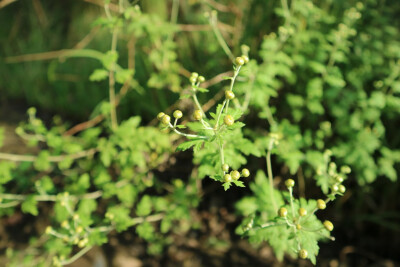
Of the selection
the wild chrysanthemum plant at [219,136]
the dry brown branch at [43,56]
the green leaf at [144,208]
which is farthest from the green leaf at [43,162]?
the wild chrysanthemum plant at [219,136]

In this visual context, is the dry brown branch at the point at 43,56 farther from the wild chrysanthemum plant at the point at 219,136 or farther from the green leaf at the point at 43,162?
the wild chrysanthemum plant at the point at 219,136

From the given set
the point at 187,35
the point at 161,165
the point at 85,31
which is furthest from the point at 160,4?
the point at 161,165

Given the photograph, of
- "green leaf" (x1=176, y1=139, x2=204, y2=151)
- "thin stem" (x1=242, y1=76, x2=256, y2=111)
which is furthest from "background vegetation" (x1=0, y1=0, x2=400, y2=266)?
"green leaf" (x1=176, y1=139, x2=204, y2=151)

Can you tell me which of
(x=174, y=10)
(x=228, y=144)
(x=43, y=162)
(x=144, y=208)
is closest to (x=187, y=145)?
(x=228, y=144)

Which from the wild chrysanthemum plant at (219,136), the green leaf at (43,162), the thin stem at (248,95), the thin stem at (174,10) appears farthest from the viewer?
the thin stem at (174,10)

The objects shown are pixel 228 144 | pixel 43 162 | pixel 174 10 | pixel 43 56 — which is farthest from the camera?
pixel 43 56

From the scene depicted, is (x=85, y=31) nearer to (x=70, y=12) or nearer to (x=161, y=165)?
(x=70, y=12)

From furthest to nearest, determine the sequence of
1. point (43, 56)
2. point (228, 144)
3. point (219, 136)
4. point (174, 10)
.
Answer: point (43, 56), point (174, 10), point (228, 144), point (219, 136)

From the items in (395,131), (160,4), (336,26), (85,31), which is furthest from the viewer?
(85,31)

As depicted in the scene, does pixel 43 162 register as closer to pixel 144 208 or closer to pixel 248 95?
pixel 144 208
